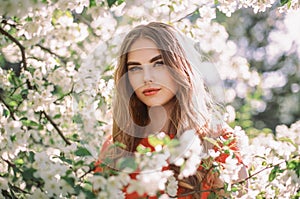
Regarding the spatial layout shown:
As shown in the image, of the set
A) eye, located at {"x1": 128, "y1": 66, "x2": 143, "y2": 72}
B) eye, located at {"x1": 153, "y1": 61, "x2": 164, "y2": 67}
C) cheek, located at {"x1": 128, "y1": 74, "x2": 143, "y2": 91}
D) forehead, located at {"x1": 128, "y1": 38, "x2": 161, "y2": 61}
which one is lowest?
cheek, located at {"x1": 128, "y1": 74, "x2": 143, "y2": 91}

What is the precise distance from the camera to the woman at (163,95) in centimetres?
184

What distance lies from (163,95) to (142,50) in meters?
0.16

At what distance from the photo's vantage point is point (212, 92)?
6.97ft

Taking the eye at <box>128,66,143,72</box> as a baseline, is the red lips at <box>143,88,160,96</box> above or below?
below

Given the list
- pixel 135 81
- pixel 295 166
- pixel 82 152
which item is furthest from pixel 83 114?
pixel 295 166

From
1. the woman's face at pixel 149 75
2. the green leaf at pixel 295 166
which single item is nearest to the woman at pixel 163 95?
the woman's face at pixel 149 75

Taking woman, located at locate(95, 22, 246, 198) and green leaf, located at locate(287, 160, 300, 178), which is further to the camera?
woman, located at locate(95, 22, 246, 198)

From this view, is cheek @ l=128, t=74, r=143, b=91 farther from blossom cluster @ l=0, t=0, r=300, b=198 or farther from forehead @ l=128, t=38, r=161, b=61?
blossom cluster @ l=0, t=0, r=300, b=198

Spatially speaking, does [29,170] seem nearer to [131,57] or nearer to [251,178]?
[131,57]

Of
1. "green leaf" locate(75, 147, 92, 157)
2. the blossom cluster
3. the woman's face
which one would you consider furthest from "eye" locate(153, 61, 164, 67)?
"green leaf" locate(75, 147, 92, 157)

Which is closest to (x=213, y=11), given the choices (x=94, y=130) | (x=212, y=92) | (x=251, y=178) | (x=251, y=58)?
(x=212, y=92)

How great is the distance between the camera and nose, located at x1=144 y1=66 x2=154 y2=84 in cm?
183

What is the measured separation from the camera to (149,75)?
6.03ft

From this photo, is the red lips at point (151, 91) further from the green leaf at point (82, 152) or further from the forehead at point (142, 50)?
the green leaf at point (82, 152)
